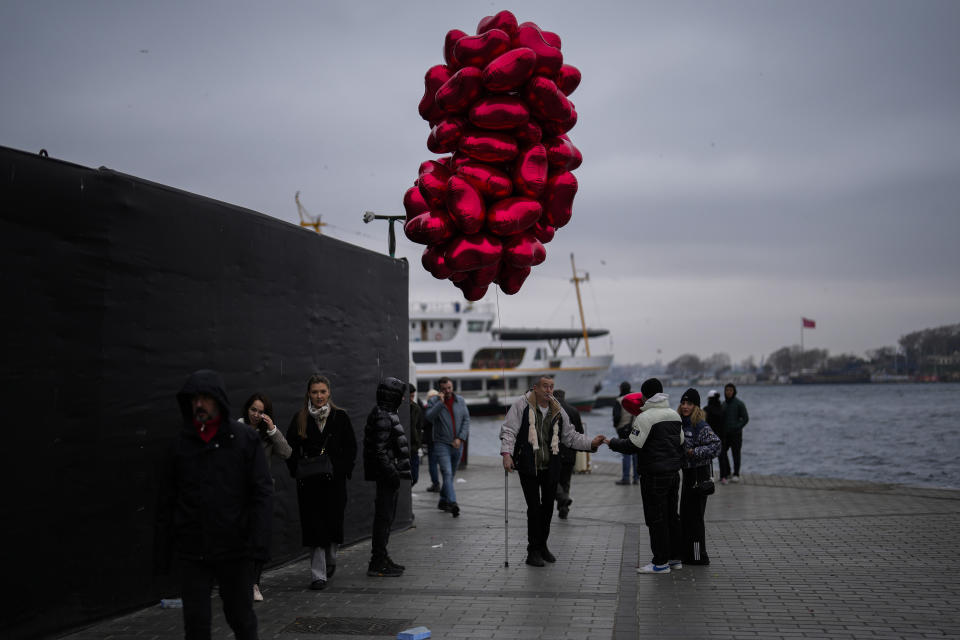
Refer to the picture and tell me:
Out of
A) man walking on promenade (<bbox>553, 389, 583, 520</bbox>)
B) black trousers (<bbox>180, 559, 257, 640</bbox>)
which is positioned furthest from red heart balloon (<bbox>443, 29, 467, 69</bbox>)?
man walking on promenade (<bbox>553, 389, 583, 520</bbox>)

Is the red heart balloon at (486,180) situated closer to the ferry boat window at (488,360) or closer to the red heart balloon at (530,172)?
the red heart balloon at (530,172)

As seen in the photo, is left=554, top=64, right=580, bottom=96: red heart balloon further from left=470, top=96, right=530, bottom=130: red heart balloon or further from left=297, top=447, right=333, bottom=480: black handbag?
left=297, top=447, right=333, bottom=480: black handbag

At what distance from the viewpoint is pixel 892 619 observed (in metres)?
5.50

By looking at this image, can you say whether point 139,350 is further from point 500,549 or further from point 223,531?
point 500,549

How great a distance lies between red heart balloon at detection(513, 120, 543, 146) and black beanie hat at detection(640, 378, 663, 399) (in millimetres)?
2510

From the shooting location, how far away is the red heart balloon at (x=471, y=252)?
17.5 feet

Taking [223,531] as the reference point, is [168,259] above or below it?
above

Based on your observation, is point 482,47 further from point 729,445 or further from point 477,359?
point 477,359

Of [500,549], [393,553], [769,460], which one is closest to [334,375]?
[393,553]

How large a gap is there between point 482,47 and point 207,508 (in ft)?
10.3

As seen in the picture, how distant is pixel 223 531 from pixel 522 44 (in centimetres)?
343

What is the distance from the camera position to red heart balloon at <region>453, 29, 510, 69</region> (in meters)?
5.34

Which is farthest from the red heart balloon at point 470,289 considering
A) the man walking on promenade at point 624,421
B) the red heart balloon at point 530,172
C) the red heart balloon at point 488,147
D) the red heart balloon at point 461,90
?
the man walking on promenade at point 624,421

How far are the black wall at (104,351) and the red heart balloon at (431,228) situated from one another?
203 cm
